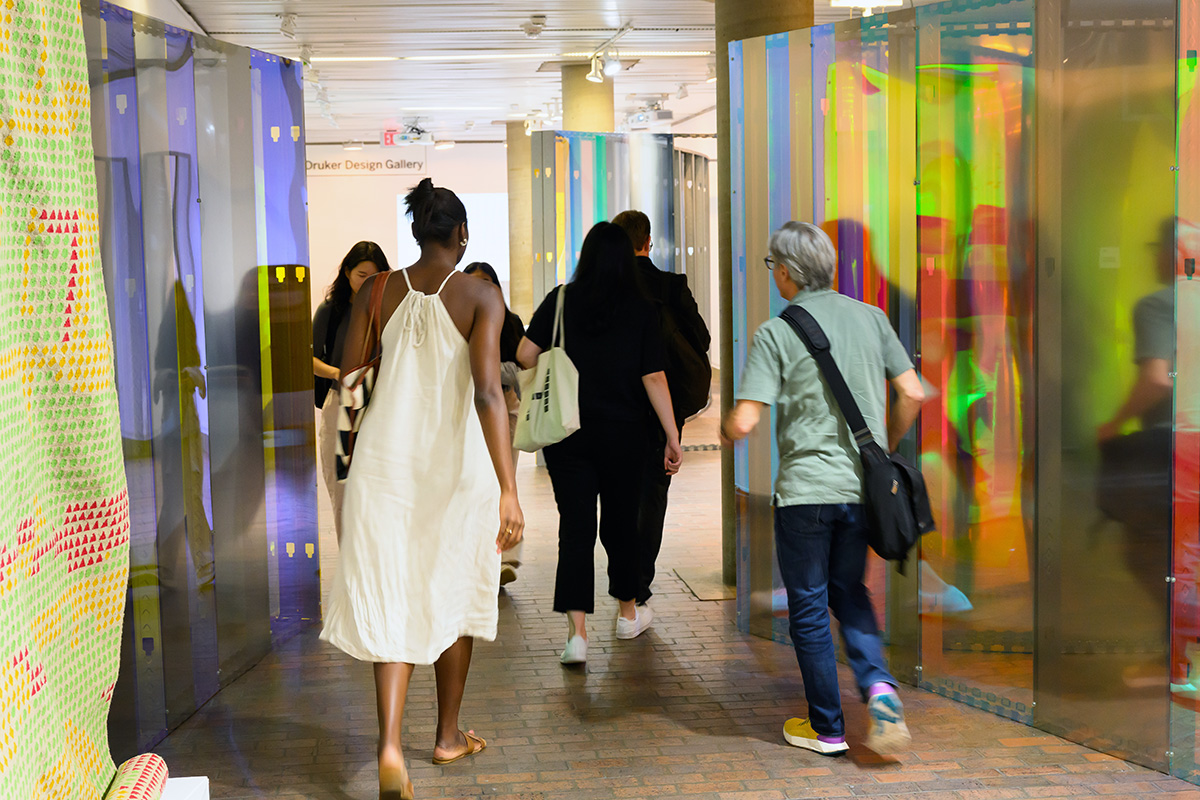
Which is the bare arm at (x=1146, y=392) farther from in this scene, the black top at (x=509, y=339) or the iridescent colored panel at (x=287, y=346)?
the iridescent colored panel at (x=287, y=346)

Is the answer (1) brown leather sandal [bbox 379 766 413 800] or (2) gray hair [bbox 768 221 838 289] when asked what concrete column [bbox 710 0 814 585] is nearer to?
(2) gray hair [bbox 768 221 838 289]

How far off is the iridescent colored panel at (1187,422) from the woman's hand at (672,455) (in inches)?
71.6

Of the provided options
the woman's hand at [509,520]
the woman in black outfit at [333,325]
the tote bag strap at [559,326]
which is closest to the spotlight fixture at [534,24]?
the woman in black outfit at [333,325]

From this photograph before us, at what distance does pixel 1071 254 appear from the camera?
3.77m

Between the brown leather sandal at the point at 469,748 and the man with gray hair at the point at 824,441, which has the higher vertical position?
the man with gray hair at the point at 824,441

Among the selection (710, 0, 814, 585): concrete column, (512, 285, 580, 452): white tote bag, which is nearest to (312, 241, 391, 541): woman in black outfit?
(512, 285, 580, 452): white tote bag

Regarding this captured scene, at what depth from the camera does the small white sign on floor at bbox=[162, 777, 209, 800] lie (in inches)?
101

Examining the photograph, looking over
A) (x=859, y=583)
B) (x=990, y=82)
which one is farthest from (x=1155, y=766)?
(x=990, y=82)

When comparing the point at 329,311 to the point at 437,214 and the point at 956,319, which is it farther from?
the point at 956,319

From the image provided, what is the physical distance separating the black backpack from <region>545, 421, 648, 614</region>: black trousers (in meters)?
0.41

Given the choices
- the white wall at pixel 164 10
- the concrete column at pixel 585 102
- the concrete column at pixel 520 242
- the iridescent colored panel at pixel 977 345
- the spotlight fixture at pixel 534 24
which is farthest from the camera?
the concrete column at pixel 520 242

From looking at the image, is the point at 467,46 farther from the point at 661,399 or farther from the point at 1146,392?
the point at 1146,392

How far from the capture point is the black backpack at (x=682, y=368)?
5051mm

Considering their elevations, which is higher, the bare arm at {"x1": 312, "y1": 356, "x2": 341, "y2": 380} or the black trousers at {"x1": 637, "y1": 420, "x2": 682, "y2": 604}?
the bare arm at {"x1": 312, "y1": 356, "x2": 341, "y2": 380}
